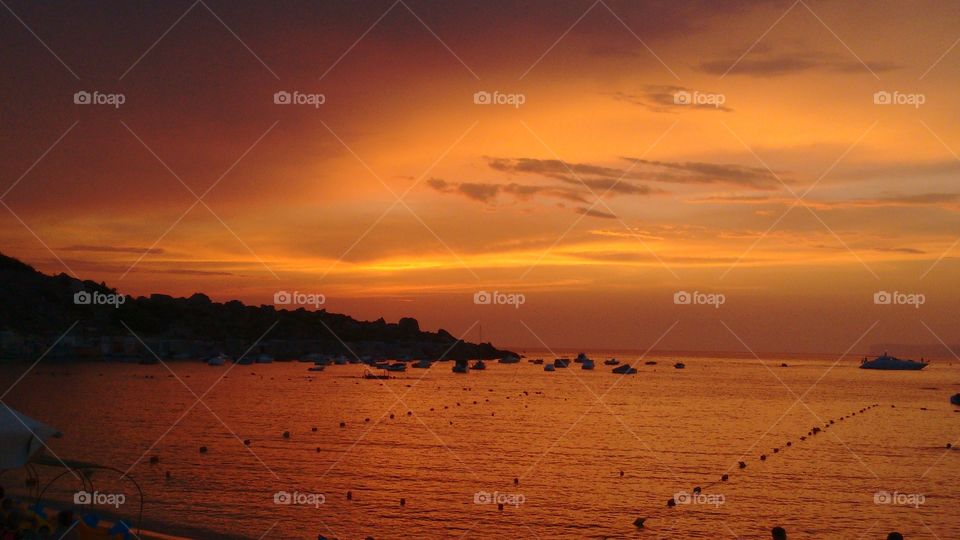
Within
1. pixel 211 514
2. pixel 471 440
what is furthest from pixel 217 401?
pixel 211 514

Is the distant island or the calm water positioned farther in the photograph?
the distant island

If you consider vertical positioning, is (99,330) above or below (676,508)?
above

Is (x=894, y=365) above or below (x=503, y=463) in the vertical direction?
above

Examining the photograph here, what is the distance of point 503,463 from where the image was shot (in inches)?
1489

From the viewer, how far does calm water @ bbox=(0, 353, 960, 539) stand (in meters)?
26.0

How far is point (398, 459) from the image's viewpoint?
1484 inches

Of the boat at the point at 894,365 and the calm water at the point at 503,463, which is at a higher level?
the boat at the point at 894,365

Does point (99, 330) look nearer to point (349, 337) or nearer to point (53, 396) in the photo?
point (349, 337)

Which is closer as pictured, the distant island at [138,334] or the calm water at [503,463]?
the calm water at [503,463]

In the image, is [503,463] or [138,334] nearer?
[503,463]

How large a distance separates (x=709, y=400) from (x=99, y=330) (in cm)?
13119

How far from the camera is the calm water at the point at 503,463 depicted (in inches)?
1025

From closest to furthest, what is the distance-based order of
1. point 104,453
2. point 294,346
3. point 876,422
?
point 104,453 → point 876,422 → point 294,346

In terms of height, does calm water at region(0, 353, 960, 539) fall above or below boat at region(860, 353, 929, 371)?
below
